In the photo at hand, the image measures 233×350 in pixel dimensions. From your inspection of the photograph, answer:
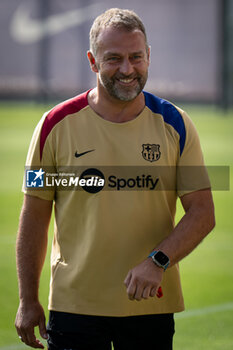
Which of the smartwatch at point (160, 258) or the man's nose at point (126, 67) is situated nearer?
the smartwatch at point (160, 258)

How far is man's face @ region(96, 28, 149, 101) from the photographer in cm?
319

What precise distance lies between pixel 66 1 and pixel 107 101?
158ft

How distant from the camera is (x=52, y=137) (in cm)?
326

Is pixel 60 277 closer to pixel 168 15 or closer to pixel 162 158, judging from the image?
pixel 162 158

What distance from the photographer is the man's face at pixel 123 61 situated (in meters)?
3.19

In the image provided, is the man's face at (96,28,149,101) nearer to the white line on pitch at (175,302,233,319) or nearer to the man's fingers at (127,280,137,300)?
the man's fingers at (127,280,137,300)

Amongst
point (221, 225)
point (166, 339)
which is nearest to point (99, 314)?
point (166, 339)

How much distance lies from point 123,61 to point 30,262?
96 cm

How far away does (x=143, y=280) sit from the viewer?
9.71 ft

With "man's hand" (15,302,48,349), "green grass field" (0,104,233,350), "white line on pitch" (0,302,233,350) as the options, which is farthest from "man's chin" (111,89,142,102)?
"white line on pitch" (0,302,233,350)

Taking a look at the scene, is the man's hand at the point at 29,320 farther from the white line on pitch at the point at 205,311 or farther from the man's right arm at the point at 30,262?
the white line on pitch at the point at 205,311

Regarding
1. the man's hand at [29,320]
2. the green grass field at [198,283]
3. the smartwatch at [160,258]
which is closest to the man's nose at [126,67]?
the smartwatch at [160,258]

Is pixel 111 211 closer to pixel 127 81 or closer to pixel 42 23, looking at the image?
pixel 127 81

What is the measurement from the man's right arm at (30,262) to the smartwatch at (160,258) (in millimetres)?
549
